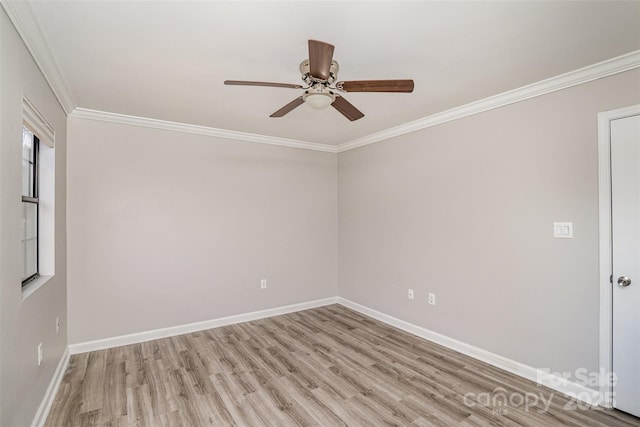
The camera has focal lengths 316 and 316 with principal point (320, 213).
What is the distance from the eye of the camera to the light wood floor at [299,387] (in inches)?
84.4

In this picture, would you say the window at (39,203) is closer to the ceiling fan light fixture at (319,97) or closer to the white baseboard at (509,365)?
the ceiling fan light fixture at (319,97)

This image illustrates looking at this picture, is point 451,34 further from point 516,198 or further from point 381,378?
point 381,378

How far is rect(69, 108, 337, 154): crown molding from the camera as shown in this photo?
3193 millimetres

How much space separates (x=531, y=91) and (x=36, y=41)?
3.45 meters

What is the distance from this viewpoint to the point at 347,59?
211 centimetres

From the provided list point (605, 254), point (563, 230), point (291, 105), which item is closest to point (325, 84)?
point (291, 105)

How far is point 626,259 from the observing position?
2.14m

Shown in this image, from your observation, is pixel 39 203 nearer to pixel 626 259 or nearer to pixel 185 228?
pixel 185 228

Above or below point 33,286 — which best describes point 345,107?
above

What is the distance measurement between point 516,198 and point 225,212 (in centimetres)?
312

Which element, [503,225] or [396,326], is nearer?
[503,225]

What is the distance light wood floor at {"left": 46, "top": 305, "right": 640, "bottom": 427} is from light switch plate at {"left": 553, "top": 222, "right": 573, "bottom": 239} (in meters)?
1.20

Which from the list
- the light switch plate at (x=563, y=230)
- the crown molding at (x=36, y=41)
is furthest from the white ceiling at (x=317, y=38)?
the light switch plate at (x=563, y=230)

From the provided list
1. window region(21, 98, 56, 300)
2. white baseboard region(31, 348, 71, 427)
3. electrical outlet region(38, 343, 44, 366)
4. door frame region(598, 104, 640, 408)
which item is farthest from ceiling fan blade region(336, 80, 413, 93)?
white baseboard region(31, 348, 71, 427)
